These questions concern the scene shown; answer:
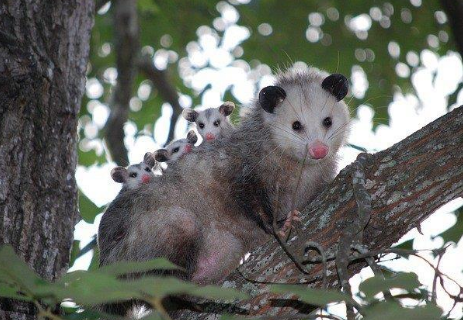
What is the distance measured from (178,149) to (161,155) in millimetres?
190

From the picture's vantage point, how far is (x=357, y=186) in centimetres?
202

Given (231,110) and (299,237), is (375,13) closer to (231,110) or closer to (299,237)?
(231,110)

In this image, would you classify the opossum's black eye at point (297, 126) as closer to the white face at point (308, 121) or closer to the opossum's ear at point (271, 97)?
the white face at point (308, 121)

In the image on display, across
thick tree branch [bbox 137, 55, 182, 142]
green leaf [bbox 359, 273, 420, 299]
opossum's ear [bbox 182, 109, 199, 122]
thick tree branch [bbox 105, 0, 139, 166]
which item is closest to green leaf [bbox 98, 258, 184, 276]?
green leaf [bbox 359, 273, 420, 299]

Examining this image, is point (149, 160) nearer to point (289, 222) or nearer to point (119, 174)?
point (119, 174)

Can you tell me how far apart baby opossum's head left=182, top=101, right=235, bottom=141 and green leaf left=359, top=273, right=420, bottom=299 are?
222cm

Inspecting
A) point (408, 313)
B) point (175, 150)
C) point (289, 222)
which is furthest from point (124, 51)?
point (408, 313)

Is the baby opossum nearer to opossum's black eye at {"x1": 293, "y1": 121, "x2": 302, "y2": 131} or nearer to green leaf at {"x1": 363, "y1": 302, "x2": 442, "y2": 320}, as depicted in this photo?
opossum's black eye at {"x1": 293, "y1": 121, "x2": 302, "y2": 131}

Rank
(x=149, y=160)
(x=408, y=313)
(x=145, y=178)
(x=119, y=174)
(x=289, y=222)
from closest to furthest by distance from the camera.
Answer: (x=408, y=313)
(x=289, y=222)
(x=145, y=178)
(x=119, y=174)
(x=149, y=160)

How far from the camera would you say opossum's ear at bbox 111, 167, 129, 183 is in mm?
3340

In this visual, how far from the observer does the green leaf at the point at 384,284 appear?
121 cm

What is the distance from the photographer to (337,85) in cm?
297

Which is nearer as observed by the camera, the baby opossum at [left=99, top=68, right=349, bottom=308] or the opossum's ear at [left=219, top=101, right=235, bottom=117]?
the baby opossum at [left=99, top=68, right=349, bottom=308]

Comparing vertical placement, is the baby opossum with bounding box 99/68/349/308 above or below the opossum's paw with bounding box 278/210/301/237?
above
